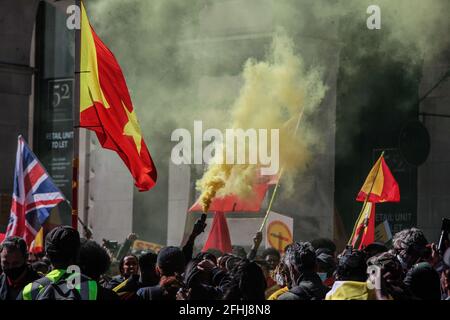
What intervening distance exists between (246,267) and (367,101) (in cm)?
1487

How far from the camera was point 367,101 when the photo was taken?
2105cm

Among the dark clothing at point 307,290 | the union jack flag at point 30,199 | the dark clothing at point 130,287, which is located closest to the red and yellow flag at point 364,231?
the union jack flag at point 30,199

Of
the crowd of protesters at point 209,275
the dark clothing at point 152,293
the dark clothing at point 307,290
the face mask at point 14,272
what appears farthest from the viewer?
the face mask at point 14,272

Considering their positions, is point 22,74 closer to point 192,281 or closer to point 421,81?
point 421,81

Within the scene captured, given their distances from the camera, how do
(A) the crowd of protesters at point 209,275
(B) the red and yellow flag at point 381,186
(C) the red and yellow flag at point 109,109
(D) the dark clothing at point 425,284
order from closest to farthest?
(A) the crowd of protesters at point 209,275 → (D) the dark clothing at point 425,284 → (C) the red and yellow flag at point 109,109 → (B) the red and yellow flag at point 381,186

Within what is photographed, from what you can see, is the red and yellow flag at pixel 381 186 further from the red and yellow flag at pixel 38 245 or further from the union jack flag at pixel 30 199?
the red and yellow flag at pixel 38 245

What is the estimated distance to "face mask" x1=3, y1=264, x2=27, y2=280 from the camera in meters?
6.93

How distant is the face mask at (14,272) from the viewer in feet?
22.7

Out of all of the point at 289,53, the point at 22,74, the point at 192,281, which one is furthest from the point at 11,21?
the point at 192,281

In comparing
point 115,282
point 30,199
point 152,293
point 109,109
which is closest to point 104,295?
point 152,293

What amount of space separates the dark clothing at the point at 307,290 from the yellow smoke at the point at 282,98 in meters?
10.7

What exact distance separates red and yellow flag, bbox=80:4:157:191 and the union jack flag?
7.55 ft

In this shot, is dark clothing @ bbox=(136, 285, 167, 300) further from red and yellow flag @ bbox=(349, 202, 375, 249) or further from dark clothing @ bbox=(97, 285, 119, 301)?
red and yellow flag @ bbox=(349, 202, 375, 249)

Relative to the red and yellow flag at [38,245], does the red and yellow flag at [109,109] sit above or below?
above
